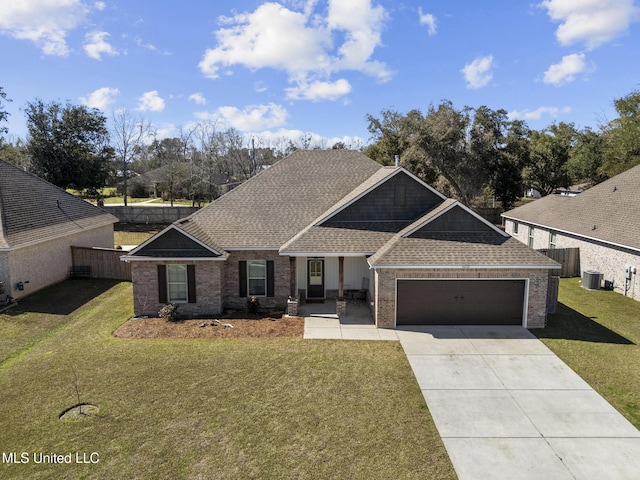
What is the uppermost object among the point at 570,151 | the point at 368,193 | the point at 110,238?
the point at 570,151

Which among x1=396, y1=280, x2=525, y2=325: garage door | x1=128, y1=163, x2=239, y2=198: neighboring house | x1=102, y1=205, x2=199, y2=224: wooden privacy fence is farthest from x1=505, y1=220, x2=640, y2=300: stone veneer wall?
x1=102, y1=205, x2=199, y2=224: wooden privacy fence

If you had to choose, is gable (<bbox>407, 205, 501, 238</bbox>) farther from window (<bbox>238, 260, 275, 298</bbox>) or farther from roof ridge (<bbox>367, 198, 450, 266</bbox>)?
window (<bbox>238, 260, 275, 298</bbox>)

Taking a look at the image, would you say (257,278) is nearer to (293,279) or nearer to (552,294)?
(293,279)

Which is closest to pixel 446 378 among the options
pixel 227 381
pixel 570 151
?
pixel 227 381

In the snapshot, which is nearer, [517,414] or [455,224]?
[517,414]

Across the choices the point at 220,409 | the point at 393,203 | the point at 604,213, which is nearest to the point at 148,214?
the point at 393,203

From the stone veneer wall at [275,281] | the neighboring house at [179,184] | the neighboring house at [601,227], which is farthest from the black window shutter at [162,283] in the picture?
the neighboring house at [179,184]

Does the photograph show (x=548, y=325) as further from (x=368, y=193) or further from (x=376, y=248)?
(x=368, y=193)
